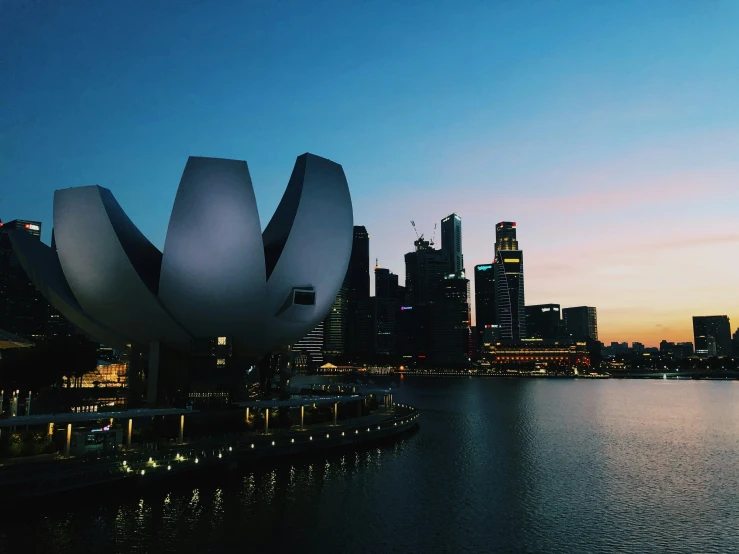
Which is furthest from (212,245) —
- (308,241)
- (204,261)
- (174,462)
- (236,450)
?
(174,462)

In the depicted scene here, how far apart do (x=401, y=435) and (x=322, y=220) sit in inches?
670

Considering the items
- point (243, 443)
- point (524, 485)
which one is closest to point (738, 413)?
point (524, 485)

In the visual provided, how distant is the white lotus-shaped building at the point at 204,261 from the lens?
109ft

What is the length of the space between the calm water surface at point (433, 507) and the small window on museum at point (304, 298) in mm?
10294

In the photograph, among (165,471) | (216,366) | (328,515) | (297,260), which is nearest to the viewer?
(328,515)

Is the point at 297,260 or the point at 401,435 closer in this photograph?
the point at 297,260

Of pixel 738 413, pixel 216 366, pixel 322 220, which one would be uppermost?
pixel 322 220

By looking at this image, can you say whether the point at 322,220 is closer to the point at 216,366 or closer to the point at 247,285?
the point at 247,285

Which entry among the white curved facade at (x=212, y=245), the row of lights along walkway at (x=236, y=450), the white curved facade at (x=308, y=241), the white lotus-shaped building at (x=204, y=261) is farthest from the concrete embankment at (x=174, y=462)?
the white curved facade at (x=212, y=245)

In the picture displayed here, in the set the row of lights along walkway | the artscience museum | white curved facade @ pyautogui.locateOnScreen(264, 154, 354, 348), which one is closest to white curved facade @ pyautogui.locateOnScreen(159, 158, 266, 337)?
the artscience museum

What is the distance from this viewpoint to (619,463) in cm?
3472

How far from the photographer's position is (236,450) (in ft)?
93.5

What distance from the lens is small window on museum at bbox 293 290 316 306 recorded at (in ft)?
124

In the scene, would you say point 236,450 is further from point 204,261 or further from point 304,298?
point 304,298
